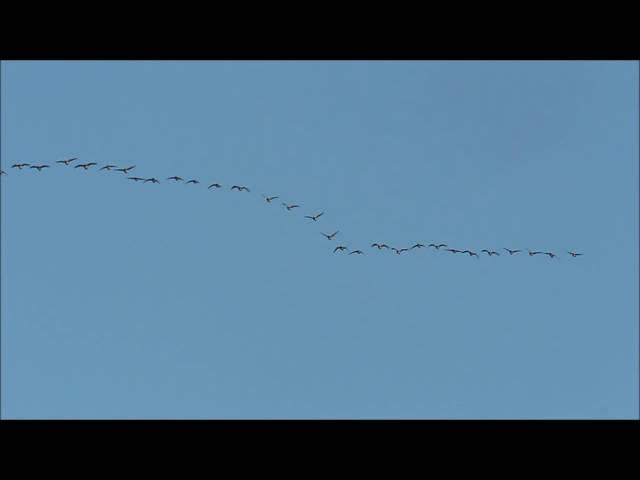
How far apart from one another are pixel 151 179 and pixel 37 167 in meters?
4.62

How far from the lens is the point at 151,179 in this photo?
31.7 m
